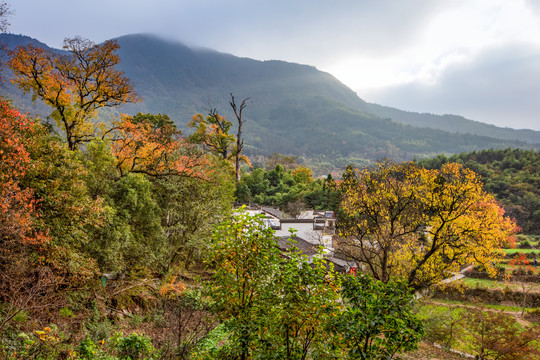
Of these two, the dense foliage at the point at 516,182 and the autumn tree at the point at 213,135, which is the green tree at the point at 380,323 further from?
the dense foliage at the point at 516,182

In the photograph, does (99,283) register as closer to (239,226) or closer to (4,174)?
(4,174)

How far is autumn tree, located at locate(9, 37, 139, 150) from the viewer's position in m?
10.4

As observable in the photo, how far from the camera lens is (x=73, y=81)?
1099 cm

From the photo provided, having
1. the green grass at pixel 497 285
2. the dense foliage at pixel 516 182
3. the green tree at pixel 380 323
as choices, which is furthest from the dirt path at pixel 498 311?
the dense foliage at pixel 516 182

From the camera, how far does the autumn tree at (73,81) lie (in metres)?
10.4

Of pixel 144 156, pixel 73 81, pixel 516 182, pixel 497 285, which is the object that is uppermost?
pixel 73 81

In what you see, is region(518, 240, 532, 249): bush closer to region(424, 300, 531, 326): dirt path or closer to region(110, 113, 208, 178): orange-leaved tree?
region(424, 300, 531, 326): dirt path

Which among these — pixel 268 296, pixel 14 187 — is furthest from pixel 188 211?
pixel 268 296

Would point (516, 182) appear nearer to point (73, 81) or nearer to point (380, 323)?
point (380, 323)

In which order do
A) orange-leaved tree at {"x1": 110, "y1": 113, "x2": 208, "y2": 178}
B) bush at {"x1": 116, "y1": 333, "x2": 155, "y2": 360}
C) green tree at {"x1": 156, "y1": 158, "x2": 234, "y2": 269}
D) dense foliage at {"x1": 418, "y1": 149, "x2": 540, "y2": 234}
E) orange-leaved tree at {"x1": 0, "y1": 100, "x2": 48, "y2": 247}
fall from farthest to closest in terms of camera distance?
dense foliage at {"x1": 418, "y1": 149, "x2": 540, "y2": 234} < green tree at {"x1": 156, "y1": 158, "x2": 234, "y2": 269} < orange-leaved tree at {"x1": 110, "y1": 113, "x2": 208, "y2": 178} < bush at {"x1": 116, "y1": 333, "x2": 155, "y2": 360} < orange-leaved tree at {"x1": 0, "y1": 100, "x2": 48, "y2": 247}

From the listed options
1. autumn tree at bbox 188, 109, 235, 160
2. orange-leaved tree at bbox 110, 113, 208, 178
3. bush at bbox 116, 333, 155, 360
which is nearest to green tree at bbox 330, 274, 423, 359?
bush at bbox 116, 333, 155, 360

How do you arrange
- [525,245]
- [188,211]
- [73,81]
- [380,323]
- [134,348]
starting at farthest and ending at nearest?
[525,245], [188,211], [73,81], [134,348], [380,323]

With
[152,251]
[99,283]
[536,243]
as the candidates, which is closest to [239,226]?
[99,283]

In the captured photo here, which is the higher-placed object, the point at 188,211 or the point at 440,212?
the point at 440,212
